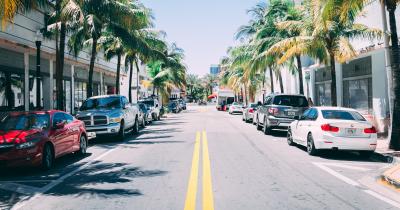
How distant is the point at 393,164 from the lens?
11.7 metres

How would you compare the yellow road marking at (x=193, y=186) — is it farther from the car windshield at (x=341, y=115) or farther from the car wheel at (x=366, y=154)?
the car wheel at (x=366, y=154)

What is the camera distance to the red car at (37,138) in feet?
33.0

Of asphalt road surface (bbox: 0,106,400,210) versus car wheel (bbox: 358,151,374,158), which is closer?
asphalt road surface (bbox: 0,106,400,210)

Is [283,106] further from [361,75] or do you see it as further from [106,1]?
[106,1]

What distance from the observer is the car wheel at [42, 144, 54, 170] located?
10.7 m

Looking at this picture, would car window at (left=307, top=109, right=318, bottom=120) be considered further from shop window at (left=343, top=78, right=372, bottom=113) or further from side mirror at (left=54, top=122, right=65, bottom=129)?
shop window at (left=343, top=78, right=372, bottom=113)

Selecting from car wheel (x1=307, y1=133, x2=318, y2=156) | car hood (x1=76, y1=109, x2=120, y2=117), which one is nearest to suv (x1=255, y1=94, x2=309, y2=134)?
car wheel (x1=307, y1=133, x2=318, y2=156)

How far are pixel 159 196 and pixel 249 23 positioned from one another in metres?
31.3

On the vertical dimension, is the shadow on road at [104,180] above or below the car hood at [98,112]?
below

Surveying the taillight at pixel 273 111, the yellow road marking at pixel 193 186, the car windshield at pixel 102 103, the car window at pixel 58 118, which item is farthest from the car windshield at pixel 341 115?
the car windshield at pixel 102 103

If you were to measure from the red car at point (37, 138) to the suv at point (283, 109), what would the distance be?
30.5 feet

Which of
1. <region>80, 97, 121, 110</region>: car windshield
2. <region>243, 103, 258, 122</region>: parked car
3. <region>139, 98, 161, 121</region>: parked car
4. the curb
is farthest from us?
<region>139, 98, 161, 121</region>: parked car

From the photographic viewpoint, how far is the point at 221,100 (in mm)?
71438

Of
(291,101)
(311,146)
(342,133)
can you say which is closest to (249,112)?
(291,101)
